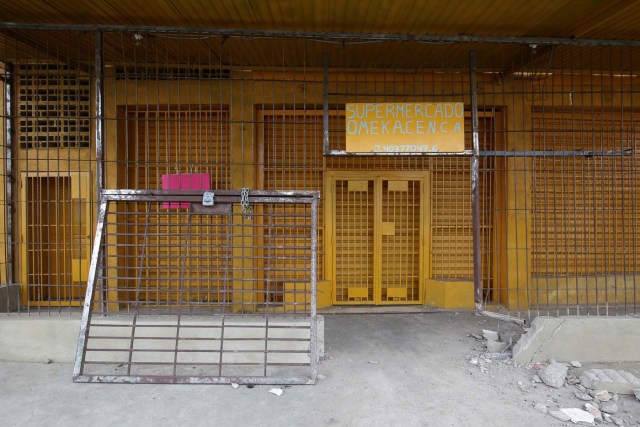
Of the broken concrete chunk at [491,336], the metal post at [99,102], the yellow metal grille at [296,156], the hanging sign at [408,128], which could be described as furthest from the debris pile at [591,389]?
the metal post at [99,102]

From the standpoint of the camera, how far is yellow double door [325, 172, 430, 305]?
6.64 metres

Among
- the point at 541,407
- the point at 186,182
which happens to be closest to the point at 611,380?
the point at 541,407

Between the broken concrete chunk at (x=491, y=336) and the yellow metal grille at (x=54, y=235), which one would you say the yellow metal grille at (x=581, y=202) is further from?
the yellow metal grille at (x=54, y=235)

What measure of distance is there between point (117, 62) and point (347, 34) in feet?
12.4

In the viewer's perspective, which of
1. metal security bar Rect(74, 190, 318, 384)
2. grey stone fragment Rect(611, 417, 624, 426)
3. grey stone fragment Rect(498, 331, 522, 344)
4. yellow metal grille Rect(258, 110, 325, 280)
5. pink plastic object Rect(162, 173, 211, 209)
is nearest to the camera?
grey stone fragment Rect(611, 417, 624, 426)

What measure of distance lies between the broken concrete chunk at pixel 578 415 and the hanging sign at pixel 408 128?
3026mm

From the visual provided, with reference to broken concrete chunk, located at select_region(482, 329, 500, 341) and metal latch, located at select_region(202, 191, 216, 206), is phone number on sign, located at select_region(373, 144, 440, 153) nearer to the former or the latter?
metal latch, located at select_region(202, 191, 216, 206)

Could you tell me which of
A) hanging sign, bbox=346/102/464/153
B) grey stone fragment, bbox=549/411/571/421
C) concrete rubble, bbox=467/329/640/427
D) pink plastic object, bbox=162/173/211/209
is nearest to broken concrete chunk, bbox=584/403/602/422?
concrete rubble, bbox=467/329/640/427

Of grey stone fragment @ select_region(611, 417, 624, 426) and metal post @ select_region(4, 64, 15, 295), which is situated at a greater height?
metal post @ select_region(4, 64, 15, 295)

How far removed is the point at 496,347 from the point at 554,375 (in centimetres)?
79

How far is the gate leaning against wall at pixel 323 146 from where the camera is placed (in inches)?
226

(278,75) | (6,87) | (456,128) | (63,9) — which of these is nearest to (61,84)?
(6,87)

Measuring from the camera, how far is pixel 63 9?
4656 mm

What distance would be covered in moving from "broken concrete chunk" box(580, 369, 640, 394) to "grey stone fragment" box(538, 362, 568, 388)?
0.18 m
